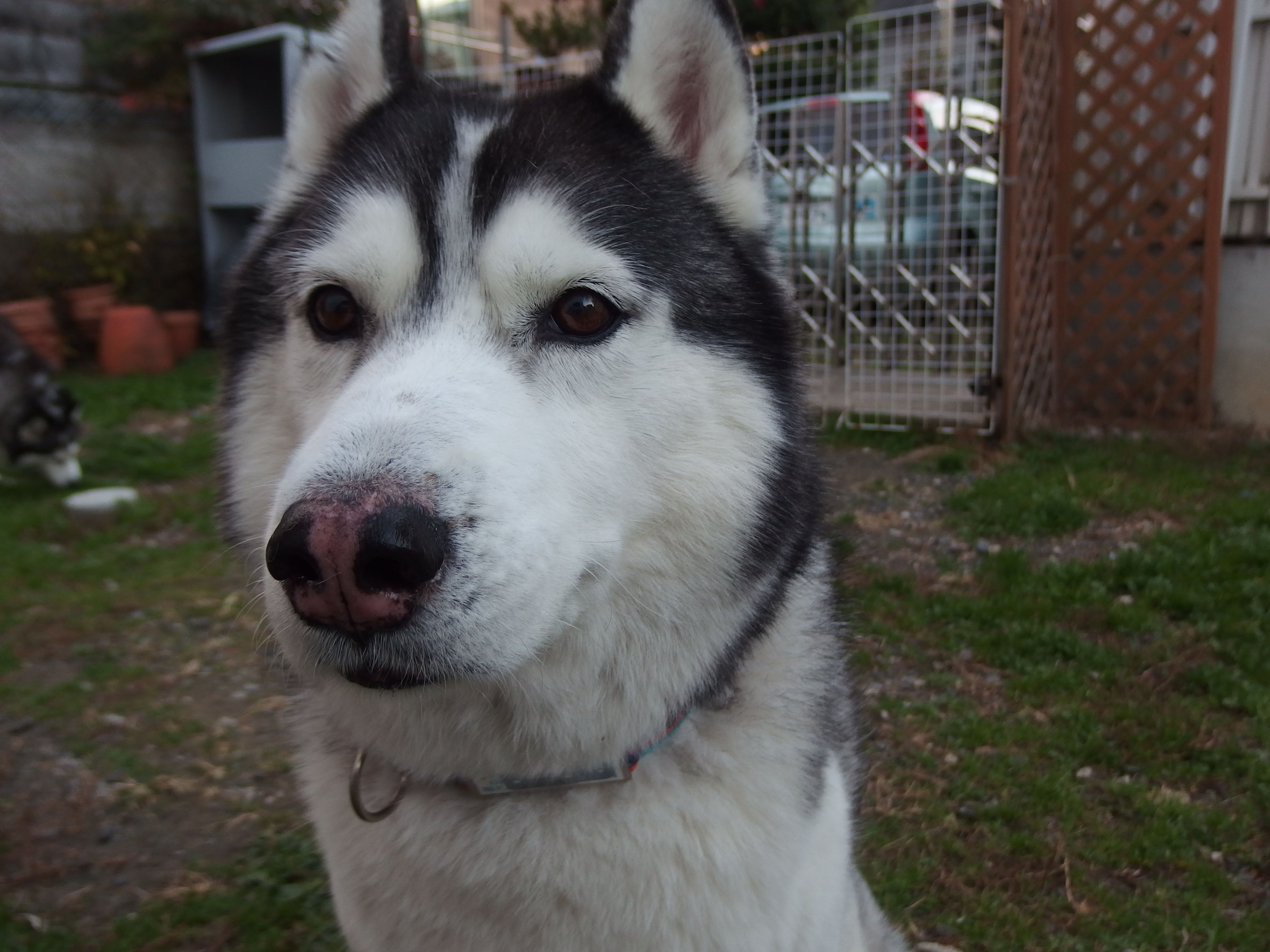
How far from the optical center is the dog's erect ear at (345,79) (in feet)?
6.41

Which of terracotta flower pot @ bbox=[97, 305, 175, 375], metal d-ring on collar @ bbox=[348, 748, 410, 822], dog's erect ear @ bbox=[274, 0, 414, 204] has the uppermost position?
dog's erect ear @ bbox=[274, 0, 414, 204]

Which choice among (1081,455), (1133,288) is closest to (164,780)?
(1081,455)

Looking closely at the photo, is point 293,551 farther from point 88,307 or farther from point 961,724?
point 88,307

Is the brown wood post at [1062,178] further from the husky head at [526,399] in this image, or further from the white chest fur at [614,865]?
the white chest fur at [614,865]

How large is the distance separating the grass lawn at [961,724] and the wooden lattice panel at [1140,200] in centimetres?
91

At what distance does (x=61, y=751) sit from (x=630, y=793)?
2748mm

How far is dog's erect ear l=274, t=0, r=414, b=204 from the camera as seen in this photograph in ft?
6.41

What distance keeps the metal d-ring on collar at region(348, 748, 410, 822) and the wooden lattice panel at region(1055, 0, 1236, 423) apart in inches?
239

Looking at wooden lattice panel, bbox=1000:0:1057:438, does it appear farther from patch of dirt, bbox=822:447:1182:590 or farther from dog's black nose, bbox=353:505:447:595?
dog's black nose, bbox=353:505:447:595

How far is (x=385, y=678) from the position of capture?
1.38m

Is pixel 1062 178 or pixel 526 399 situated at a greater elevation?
pixel 1062 178

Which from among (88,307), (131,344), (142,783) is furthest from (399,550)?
(88,307)

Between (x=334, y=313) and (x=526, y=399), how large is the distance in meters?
0.44

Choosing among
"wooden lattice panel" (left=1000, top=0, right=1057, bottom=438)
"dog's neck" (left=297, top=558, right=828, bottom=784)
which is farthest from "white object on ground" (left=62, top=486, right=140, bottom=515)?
"wooden lattice panel" (left=1000, top=0, right=1057, bottom=438)
